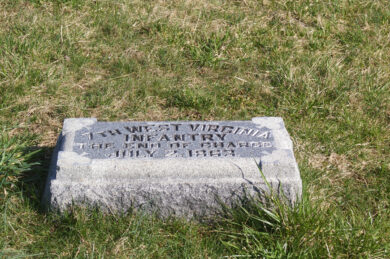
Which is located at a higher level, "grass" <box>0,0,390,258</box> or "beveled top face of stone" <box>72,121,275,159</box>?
"beveled top face of stone" <box>72,121,275,159</box>

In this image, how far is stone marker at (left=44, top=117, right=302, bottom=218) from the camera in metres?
3.02

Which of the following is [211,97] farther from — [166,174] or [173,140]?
[166,174]

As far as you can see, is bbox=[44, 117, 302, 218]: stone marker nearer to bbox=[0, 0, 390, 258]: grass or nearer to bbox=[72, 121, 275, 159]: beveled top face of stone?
bbox=[72, 121, 275, 159]: beveled top face of stone

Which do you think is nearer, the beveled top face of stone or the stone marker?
the stone marker

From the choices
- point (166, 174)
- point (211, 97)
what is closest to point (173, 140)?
point (166, 174)

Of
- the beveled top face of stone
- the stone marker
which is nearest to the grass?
the stone marker

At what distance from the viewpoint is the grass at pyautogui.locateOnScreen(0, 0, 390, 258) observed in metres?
2.96

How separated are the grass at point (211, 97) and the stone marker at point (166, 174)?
11 centimetres

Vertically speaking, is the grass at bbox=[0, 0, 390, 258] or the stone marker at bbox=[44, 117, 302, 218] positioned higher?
the stone marker at bbox=[44, 117, 302, 218]

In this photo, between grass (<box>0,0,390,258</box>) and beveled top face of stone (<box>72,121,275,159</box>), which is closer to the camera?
grass (<box>0,0,390,258</box>)

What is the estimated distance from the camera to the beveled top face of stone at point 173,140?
3.16m

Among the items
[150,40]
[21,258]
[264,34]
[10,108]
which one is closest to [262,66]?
[264,34]

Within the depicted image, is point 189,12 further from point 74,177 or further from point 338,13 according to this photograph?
point 74,177

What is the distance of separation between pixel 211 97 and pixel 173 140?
1.24m
